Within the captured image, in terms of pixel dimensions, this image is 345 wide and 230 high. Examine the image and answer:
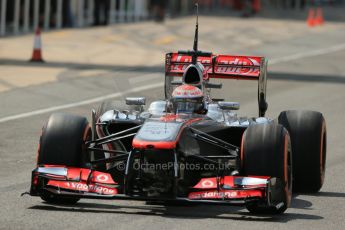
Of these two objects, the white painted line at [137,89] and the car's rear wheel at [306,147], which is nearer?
the car's rear wheel at [306,147]

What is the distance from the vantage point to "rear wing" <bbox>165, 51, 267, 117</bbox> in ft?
43.2

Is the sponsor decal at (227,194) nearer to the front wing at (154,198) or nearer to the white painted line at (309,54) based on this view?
the front wing at (154,198)

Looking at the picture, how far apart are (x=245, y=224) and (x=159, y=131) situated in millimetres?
1115

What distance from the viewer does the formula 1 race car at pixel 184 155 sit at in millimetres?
10219

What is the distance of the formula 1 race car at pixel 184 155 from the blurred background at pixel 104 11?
24.1 m

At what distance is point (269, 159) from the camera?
10.5m

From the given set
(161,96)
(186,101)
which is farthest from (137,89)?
(186,101)

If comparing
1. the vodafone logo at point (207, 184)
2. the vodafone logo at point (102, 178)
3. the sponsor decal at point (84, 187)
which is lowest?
the sponsor decal at point (84, 187)

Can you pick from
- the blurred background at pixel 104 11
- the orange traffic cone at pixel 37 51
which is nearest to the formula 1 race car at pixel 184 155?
the orange traffic cone at pixel 37 51

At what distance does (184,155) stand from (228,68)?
9.74ft

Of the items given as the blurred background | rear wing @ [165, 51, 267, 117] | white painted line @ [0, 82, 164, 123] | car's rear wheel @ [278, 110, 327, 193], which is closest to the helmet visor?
car's rear wheel @ [278, 110, 327, 193]

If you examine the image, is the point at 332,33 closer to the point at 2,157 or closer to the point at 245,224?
the point at 2,157

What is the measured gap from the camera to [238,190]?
10.3 m

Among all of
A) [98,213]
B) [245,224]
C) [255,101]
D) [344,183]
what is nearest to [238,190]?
[245,224]
